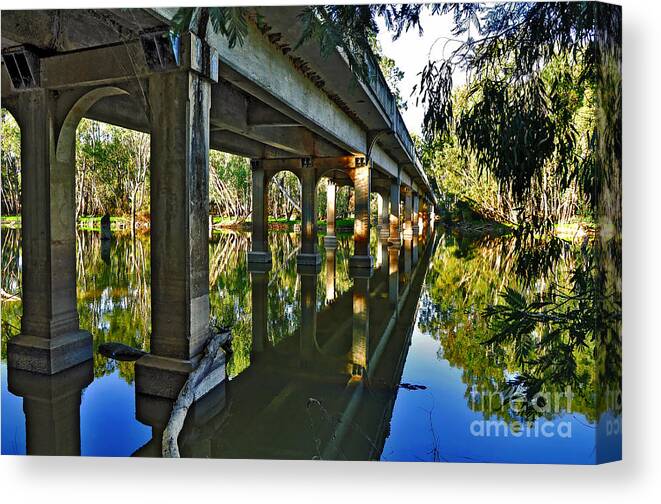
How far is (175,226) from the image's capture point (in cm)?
545

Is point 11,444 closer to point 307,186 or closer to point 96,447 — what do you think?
point 96,447

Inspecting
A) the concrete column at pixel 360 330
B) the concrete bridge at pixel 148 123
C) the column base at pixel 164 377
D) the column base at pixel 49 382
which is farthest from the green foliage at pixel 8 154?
the concrete column at pixel 360 330

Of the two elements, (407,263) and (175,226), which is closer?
(175,226)

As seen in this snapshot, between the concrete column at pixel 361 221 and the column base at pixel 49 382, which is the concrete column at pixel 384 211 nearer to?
the concrete column at pixel 361 221

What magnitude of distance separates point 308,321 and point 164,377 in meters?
4.63

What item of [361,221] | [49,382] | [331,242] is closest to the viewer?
[49,382]

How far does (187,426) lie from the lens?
494 cm

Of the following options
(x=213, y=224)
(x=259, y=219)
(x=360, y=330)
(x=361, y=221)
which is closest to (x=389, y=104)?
(x=361, y=221)

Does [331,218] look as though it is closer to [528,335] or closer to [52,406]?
[528,335]

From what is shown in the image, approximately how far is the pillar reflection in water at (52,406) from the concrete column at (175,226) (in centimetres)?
77

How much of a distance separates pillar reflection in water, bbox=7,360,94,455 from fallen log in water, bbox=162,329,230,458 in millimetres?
823

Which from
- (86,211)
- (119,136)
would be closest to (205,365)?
(119,136)

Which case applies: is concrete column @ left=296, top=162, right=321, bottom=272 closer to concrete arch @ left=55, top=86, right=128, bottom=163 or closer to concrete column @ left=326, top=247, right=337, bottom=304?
concrete column @ left=326, top=247, right=337, bottom=304

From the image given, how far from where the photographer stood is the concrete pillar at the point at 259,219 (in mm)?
18906
